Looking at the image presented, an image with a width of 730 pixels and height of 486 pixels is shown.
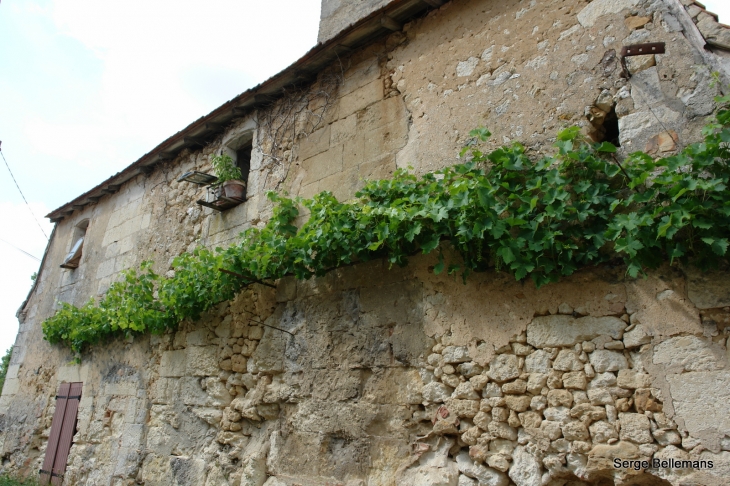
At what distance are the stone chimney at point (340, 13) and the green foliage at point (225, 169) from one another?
210 centimetres

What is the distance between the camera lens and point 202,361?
4.87 metres

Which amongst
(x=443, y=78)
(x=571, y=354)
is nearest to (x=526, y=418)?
(x=571, y=354)

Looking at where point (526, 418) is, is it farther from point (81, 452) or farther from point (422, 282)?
point (81, 452)

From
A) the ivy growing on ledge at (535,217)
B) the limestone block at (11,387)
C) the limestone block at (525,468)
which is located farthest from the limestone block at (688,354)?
the limestone block at (11,387)

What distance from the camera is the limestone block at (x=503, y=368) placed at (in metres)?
3.00

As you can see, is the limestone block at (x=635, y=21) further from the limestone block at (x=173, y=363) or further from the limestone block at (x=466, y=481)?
the limestone block at (x=173, y=363)

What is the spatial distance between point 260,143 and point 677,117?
391cm

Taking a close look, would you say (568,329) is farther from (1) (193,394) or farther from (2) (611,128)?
(1) (193,394)

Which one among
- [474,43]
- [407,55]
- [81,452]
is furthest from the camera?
[81,452]

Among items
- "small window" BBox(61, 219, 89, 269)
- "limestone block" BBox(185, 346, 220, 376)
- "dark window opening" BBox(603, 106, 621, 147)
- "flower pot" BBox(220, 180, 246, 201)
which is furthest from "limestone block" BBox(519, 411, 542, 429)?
"small window" BBox(61, 219, 89, 269)

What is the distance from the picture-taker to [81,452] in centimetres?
589

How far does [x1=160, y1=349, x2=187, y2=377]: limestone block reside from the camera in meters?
5.07

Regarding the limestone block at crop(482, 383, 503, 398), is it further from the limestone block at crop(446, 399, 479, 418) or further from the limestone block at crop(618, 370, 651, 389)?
the limestone block at crop(618, 370, 651, 389)

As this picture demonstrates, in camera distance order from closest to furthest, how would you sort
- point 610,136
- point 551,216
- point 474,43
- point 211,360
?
point 551,216 < point 610,136 < point 474,43 < point 211,360
